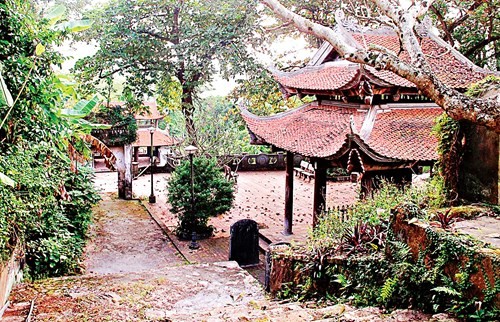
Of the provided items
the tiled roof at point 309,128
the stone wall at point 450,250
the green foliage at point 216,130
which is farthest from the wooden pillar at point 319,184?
the stone wall at point 450,250

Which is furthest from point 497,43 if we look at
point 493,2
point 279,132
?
point 279,132

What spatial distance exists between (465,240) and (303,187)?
1821 cm

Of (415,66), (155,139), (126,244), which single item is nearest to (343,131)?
(126,244)

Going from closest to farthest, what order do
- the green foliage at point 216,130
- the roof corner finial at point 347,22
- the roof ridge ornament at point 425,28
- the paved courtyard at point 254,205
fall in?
1. the roof ridge ornament at point 425,28
2. the roof corner finial at point 347,22
3. the paved courtyard at point 254,205
4. the green foliage at point 216,130

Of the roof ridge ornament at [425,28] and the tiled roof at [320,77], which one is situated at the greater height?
the roof ridge ornament at [425,28]

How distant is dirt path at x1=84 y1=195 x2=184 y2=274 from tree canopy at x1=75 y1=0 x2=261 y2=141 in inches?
161

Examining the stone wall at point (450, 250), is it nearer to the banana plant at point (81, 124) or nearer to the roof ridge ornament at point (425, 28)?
the banana plant at point (81, 124)

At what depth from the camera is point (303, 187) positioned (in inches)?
854

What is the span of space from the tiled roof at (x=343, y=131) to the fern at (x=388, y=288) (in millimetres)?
5404

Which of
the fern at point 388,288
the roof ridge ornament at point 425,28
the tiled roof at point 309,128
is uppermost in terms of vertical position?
the roof ridge ornament at point 425,28

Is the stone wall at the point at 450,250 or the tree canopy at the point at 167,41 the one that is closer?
the stone wall at the point at 450,250

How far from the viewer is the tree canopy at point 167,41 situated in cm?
1677

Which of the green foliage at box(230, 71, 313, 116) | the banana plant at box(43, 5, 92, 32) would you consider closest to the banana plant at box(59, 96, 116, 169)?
the banana plant at box(43, 5, 92, 32)

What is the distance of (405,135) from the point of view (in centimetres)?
1051
